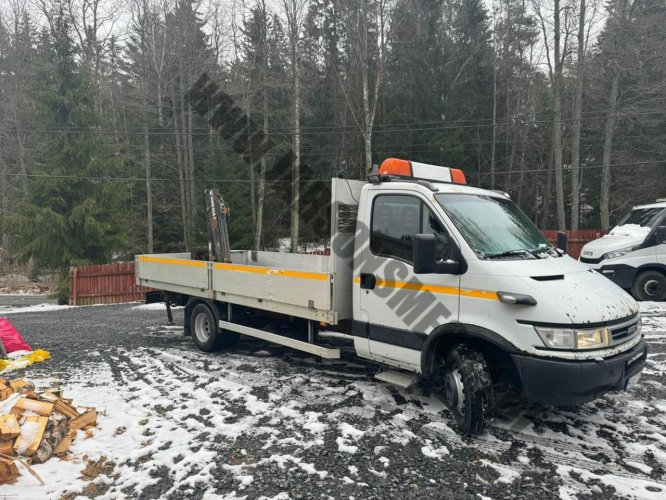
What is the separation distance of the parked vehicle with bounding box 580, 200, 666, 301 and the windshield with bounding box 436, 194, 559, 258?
22.1 feet

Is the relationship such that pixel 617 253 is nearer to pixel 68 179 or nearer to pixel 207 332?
pixel 207 332

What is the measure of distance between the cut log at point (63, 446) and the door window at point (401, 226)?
340cm

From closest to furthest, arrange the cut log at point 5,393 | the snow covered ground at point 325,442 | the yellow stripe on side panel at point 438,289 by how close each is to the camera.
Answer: the snow covered ground at point 325,442
the yellow stripe on side panel at point 438,289
the cut log at point 5,393

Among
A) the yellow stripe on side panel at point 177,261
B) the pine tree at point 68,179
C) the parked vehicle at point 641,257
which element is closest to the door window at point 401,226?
the yellow stripe on side panel at point 177,261

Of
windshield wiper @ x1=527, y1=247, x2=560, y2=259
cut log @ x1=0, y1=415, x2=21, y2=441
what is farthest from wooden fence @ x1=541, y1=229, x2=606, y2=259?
cut log @ x1=0, y1=415, x2=21, y2=441

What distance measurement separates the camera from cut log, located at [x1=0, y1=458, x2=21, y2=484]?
136 inches

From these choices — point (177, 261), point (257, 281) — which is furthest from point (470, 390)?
point (177, 261)

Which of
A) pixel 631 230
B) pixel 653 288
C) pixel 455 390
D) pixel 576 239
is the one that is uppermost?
pixel 631 230

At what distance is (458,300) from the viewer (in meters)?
4.17

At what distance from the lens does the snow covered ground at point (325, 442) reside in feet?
11.3

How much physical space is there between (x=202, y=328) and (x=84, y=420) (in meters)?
3.00

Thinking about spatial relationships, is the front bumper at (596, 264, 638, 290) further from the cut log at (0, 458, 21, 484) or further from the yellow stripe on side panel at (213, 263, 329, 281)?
the cut log at (0, 458, 21, 484)

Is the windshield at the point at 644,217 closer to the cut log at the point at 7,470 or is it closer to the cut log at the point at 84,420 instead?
the cut log at the point at 84,420

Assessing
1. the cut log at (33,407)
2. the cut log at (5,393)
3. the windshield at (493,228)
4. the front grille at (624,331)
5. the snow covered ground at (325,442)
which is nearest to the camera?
the snow covered ground at (325,442)
